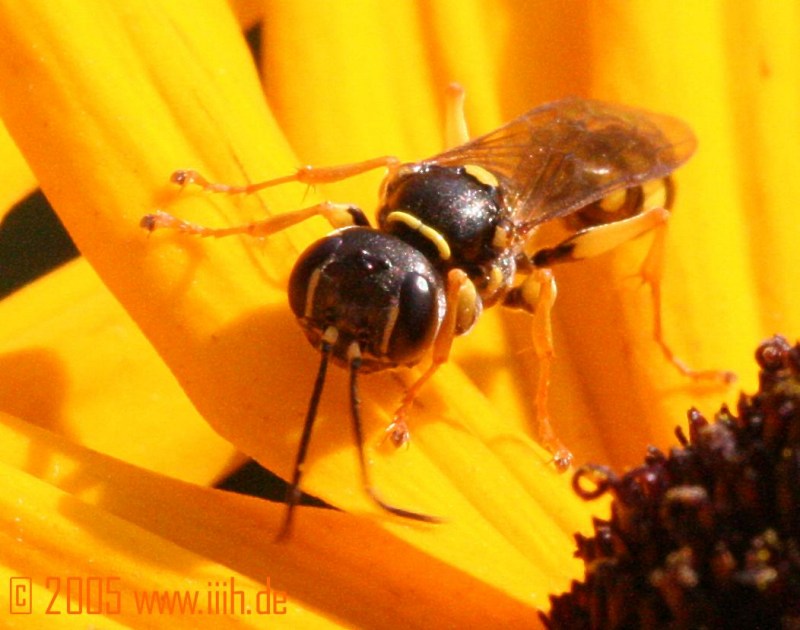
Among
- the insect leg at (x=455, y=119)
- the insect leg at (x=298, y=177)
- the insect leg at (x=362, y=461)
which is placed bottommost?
the insect leg at (x=362, y=461)

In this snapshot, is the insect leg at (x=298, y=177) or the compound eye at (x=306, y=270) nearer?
the compound eye at (x=306, y=270)

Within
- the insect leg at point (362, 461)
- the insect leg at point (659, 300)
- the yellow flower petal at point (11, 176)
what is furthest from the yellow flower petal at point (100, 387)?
the insect leg at point (659, 300)

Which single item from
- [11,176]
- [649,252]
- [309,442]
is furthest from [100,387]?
[649,252]

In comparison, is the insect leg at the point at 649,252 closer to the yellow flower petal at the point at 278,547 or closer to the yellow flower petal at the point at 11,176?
the yellow flower petal at the point at 278,547

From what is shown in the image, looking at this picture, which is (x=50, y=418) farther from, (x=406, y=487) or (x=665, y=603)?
(x=665, y=603)

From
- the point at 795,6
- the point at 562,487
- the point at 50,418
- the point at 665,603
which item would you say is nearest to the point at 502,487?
the point at 562,487

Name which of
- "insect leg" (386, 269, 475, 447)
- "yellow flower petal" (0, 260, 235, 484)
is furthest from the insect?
"yellow flower petal" (0, 260, 235, 484)
